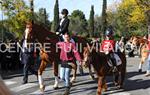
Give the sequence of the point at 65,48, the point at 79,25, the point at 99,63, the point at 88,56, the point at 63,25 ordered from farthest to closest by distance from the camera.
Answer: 1. the point at 79,25
2. the point at 63,25
3. the point at 99,63
4. the point at 65,48
5. the point at 88,56

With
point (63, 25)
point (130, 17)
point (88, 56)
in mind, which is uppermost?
point (130, 17)

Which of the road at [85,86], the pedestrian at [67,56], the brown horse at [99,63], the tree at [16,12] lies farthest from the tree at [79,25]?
the pedestrian at [67,56]

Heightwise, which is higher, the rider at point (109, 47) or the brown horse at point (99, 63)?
the rider at point (109, 47)

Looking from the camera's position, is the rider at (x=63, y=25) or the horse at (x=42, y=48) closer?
the horse at (x=42, y=48)

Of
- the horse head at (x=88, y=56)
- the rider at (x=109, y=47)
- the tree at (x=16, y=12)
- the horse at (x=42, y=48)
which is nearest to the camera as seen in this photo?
the horse head at (x=88, y=56)

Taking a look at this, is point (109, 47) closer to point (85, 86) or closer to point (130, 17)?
point (85, 86)

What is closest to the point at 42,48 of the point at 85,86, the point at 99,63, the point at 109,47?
the point at 99,63

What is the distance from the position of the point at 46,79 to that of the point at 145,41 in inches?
179

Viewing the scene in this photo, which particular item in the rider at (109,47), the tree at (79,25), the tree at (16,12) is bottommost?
the rider at (109,47)

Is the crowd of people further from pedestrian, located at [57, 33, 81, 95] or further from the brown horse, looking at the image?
the brown horse

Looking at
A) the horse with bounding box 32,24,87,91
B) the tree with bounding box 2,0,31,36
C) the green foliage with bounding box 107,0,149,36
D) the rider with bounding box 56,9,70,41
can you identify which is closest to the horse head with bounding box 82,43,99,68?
the horse with bounding box 32,24,87,91

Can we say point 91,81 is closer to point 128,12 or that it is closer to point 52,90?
point 52,90

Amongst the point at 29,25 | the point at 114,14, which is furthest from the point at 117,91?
the point at 114,14

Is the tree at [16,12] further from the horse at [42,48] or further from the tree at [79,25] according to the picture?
the tree at [79,25]
